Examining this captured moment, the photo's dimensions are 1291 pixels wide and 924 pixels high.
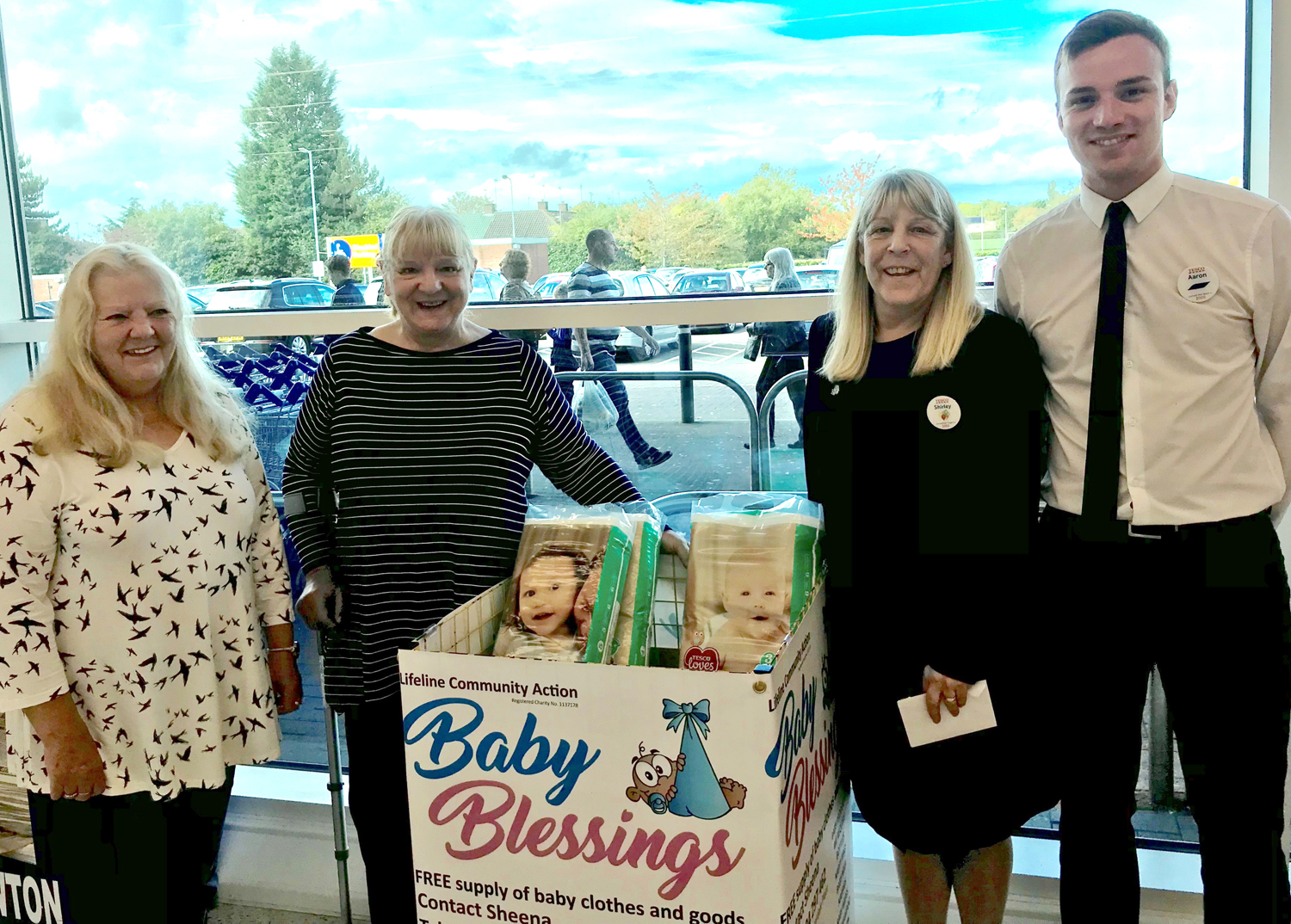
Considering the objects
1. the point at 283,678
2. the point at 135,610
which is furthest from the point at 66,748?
the point at 283,678

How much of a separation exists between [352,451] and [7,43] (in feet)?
7.25

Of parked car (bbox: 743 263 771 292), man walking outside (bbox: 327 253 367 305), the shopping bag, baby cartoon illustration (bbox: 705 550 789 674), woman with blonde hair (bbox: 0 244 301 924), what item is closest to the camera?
baby cartoon illustration (bbox: 705 550 789 674)

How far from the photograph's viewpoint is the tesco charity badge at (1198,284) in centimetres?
169

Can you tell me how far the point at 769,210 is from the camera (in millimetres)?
2490

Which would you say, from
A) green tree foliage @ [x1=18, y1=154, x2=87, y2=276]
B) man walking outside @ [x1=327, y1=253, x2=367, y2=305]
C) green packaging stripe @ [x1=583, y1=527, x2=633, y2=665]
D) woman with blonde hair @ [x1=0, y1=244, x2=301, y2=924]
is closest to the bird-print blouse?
woman with blonde hair @ [x1=0, y1=244, x2=301, y2=924]

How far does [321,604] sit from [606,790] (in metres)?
0.88

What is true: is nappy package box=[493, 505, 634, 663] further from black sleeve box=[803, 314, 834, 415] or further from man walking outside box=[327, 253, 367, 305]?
man walking outside box=[327, 253, 367, 305]

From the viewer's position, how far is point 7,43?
3.09 meters

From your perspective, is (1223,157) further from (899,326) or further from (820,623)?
(820,623)

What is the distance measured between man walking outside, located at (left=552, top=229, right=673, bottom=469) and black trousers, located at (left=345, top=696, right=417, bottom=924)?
958mm

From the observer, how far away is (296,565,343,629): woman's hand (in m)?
1.96

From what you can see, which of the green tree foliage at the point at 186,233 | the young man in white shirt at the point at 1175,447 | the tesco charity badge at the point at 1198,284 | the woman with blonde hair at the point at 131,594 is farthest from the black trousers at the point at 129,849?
the tesco charity badge at the point at 1198,284

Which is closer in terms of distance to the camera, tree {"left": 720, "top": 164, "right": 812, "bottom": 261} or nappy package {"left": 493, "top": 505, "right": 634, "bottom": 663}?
nappy package {"left": 493, "top": 505, "right": 634, "bottom": 663}

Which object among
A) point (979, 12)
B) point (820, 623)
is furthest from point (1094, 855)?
point (979, 12)
